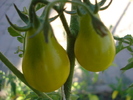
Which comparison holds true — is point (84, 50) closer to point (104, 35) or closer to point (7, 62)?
point (104, 35)

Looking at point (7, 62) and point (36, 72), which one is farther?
point (7, 62)

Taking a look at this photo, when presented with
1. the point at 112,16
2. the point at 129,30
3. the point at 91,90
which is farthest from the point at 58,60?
the point at 112,16

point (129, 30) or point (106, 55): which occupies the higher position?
point (106, 55)

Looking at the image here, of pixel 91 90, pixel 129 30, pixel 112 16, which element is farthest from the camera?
pixel 112 16

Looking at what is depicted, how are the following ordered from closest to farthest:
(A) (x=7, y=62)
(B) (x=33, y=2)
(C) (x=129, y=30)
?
(B) (x=33, y=2) < (A) (x=7, y=62) < (C) (x=129, y=30)
